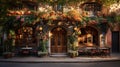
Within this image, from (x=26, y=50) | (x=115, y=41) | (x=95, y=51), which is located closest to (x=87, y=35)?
(x=95, y=51)

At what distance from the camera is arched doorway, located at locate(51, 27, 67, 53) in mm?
27625

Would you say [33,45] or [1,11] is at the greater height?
[1,11]

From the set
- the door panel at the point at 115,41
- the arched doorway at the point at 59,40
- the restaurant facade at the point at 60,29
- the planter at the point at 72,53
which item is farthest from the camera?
the door panel at the point at 115,41

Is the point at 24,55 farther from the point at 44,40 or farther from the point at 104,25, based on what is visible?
the point at 104,25

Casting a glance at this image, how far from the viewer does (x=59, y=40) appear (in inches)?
1093

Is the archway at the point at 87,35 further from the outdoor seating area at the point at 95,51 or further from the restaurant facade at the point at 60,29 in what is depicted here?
the outdoor seating area at the point at 95,51

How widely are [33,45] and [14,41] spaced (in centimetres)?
216

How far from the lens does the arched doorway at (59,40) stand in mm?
27625

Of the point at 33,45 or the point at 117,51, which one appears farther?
the point at 117,51

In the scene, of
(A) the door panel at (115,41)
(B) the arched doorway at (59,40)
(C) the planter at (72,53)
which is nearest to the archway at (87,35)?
(B) the arched doorway at (59,40)

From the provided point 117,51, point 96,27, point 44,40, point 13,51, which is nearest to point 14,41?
point 13,51

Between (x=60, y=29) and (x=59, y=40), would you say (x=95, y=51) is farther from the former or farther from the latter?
(x=60, y=29)

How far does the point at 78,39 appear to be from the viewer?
2800 cm

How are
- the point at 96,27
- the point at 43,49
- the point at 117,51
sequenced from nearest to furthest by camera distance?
the point at 43,49
the point at 96,27
the point at 117,51
